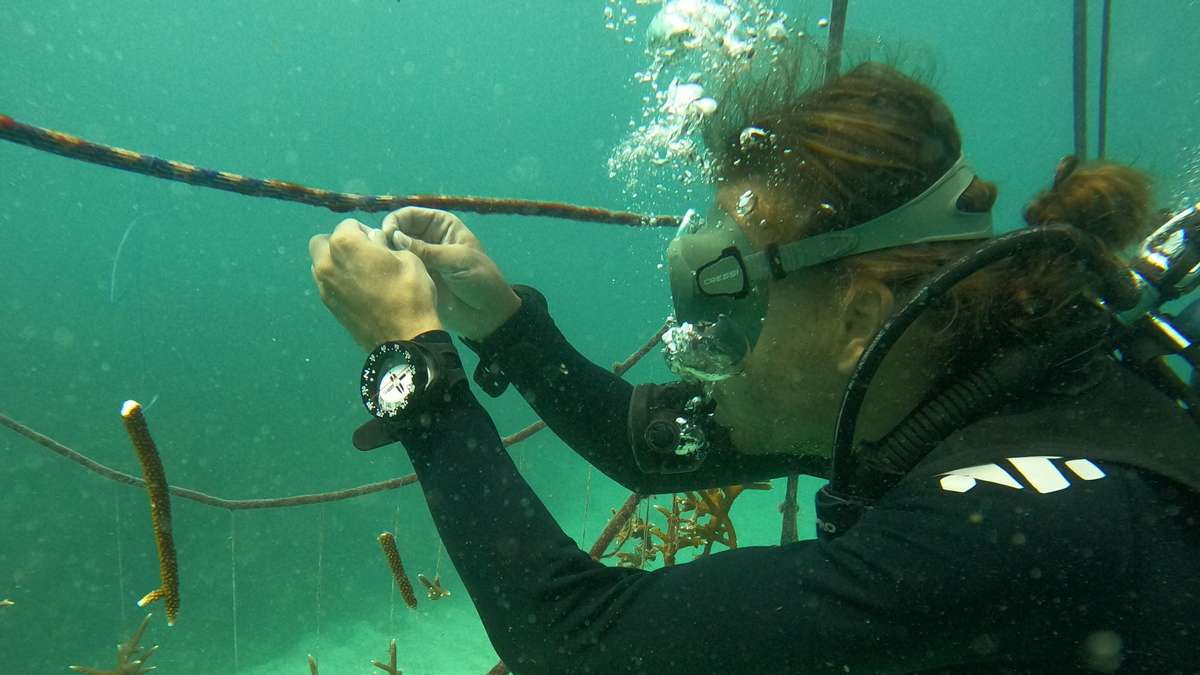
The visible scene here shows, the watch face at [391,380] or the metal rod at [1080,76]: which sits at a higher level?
the metal rod at [1080,76]

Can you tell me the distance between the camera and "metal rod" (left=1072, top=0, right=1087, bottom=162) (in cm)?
366

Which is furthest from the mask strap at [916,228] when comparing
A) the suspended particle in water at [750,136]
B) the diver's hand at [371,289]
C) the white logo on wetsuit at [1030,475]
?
the diver's hand at [371,289]

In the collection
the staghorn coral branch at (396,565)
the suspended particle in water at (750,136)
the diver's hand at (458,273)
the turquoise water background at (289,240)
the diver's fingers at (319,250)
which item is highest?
the turquoise water background at (289,240)

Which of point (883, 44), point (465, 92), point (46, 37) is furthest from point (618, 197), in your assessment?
point (883, 44)

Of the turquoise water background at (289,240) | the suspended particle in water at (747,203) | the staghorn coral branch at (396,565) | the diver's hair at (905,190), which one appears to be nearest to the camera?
the diver's hair at (905,190)

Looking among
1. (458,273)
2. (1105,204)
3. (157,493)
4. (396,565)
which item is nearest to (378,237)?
(458,273)

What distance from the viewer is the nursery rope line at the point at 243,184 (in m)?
1.41

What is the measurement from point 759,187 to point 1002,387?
62cm

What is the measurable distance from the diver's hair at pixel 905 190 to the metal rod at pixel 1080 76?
2.93 meters

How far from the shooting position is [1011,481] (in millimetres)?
882

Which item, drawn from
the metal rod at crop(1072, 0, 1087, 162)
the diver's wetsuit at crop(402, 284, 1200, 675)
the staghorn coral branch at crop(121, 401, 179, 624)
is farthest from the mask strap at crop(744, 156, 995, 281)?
the metal rod at crop(1072, 0, 1087, 162)

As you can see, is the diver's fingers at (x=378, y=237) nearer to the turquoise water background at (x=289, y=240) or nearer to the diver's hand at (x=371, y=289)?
the diver's hand at (x=371, y=289)

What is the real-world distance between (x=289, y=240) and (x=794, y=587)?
70992 millimetres

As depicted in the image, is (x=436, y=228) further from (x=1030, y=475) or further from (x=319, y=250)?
(x=1030, y=475)
